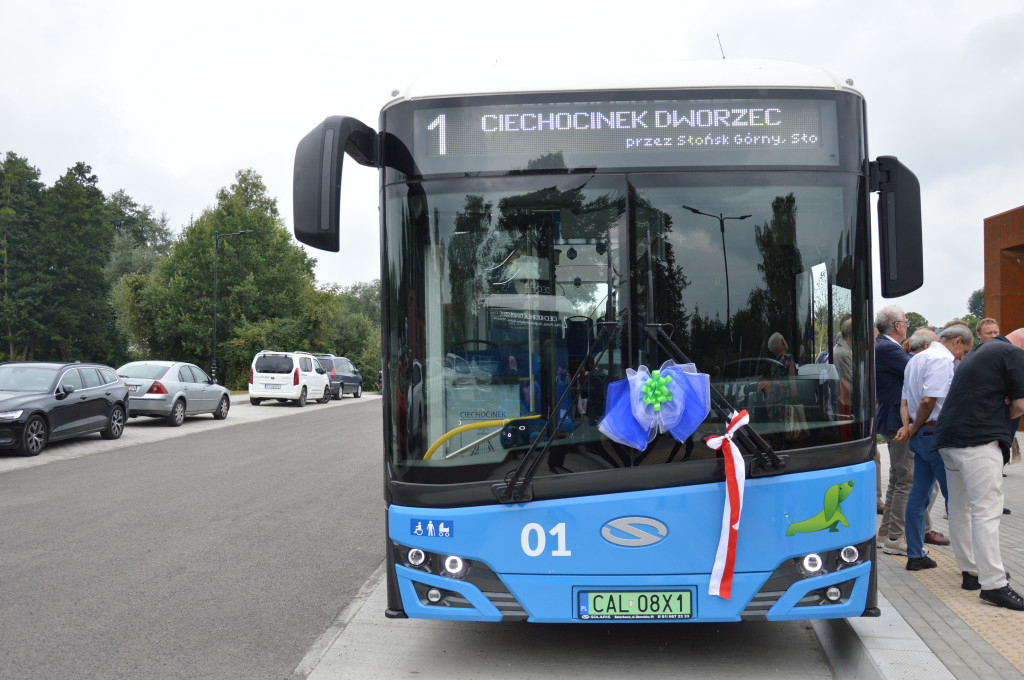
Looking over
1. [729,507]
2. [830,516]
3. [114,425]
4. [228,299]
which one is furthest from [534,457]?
[228,299]

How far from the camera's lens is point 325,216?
154 inches

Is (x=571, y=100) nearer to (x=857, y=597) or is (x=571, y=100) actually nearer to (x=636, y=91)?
(x=636, y=91)

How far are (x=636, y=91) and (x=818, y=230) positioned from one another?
1.07 m

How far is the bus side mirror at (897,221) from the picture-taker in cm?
420

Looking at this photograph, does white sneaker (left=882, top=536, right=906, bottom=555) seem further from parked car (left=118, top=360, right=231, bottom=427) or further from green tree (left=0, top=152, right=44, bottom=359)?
green tree (left=0, top=152, right=44, bottom=359)

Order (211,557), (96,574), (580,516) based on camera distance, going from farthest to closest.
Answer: (211,557) → (96,574) → (580,516)

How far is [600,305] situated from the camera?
13.2 feet

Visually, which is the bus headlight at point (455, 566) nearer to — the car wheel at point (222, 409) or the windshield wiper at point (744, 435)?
the windshield wiper at point (744, 435)

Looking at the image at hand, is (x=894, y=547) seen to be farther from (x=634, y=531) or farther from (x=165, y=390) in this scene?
(x=165, y=390)

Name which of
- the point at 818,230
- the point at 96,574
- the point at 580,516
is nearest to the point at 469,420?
the point at 580,516

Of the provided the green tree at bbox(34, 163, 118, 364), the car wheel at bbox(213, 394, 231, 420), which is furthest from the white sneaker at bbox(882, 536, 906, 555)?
the green tree at bbox(34, 163, 118, 364)

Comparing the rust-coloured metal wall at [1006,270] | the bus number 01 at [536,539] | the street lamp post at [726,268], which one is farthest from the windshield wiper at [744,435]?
the rust-coloured metal wall at [1006,270]

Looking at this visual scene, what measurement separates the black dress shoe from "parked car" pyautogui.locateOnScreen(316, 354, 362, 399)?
106ft

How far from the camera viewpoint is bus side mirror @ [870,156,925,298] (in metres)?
4.20
